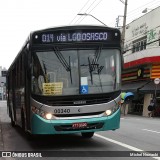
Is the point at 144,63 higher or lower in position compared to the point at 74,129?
higher

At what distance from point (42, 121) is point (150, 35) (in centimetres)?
2791

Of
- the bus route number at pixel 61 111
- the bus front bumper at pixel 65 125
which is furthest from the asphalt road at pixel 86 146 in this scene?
the bus route number at pixel 61 111

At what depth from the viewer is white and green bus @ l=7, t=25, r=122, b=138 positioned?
10125mm

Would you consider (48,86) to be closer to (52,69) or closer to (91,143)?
(52,69)

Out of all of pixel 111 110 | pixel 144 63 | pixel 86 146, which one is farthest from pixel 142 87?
pixel 111 110

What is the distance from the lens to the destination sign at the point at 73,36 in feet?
34.4

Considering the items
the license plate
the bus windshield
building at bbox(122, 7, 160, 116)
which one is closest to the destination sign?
the bus windshield

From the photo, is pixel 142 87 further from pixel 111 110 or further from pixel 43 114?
pixel 43 114

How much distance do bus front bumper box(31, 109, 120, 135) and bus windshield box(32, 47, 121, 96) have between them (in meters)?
0.70

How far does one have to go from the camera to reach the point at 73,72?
10.3 m

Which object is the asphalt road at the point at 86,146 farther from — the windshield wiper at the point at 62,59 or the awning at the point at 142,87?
the awning at the point at 142,87

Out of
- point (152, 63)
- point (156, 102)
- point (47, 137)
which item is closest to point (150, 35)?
point (152, 63)

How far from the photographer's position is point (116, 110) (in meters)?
10.7

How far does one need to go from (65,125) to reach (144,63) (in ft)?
85.4
